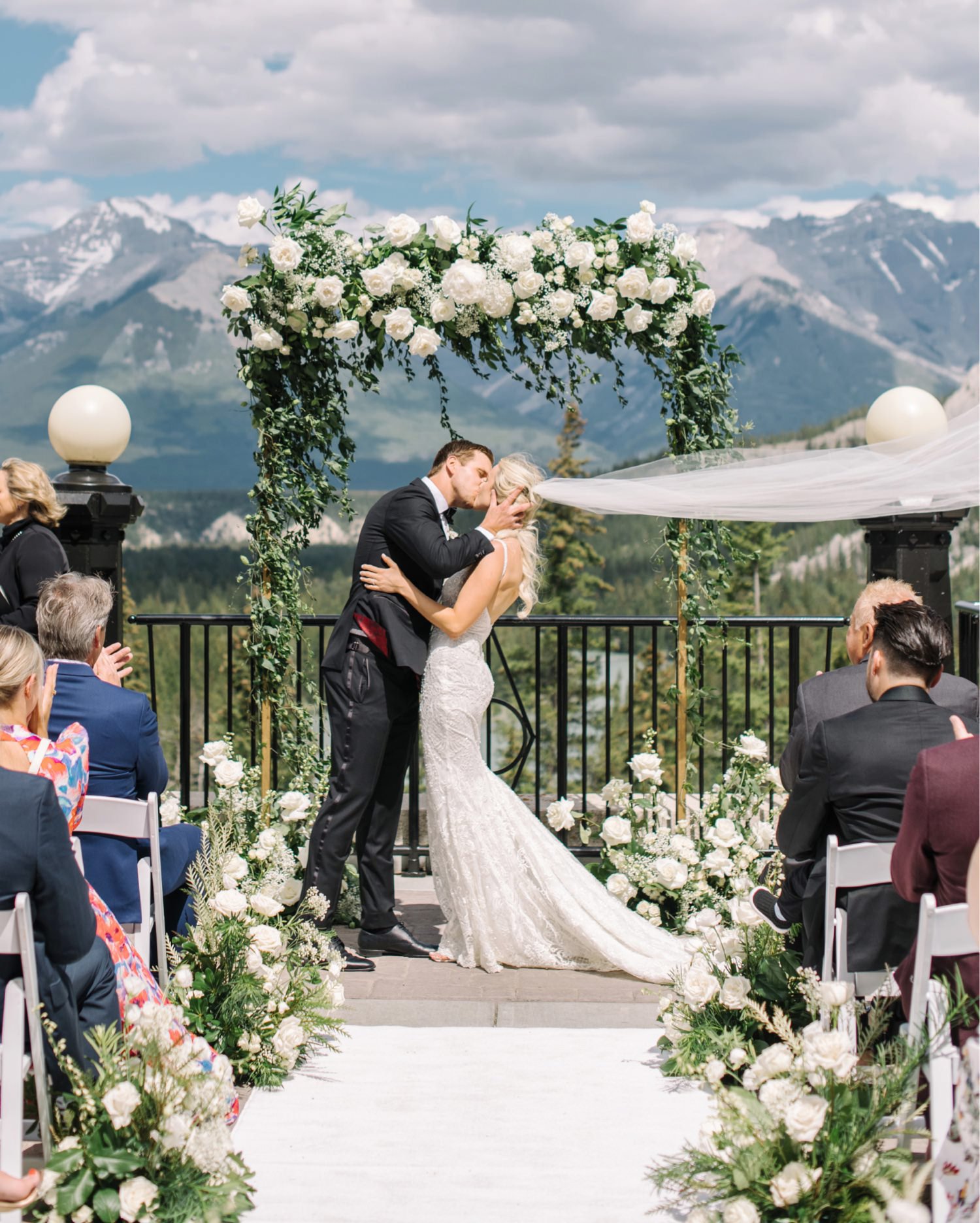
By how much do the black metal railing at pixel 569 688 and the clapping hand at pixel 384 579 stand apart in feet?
1.88

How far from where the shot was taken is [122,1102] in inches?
107

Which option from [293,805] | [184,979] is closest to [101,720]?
[184,979]

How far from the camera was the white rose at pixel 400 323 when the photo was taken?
5.42 meters

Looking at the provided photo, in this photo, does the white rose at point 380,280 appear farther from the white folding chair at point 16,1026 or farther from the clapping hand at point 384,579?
the white folding chair at point 16,1026

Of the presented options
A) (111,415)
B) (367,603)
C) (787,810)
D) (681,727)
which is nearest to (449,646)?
(367,603)

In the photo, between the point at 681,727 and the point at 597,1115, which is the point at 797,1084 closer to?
the point at 597,1115

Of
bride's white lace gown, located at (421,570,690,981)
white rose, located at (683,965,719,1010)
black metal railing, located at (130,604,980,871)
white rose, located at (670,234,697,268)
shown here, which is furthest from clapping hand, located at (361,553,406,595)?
white rose, located at (670,234,697,268)

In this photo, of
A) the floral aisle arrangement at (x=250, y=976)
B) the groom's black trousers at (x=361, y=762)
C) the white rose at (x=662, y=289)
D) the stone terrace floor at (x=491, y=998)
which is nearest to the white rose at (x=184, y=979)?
the floral aisle arrangement at (x=250, y=976)

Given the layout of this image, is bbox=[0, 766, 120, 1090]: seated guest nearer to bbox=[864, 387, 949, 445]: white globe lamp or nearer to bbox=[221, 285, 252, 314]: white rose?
bbox=[221, 285, 252, 314]: white rose

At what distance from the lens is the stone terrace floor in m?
4.34

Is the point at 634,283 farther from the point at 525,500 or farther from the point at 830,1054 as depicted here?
the point at 830,1054

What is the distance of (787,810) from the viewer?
353 centimetres

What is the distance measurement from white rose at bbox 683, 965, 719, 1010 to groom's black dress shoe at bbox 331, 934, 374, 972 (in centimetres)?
148

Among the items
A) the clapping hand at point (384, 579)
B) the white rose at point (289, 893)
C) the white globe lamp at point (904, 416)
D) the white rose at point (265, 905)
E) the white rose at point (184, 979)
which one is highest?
the white globe lamp at point (904, 416)
